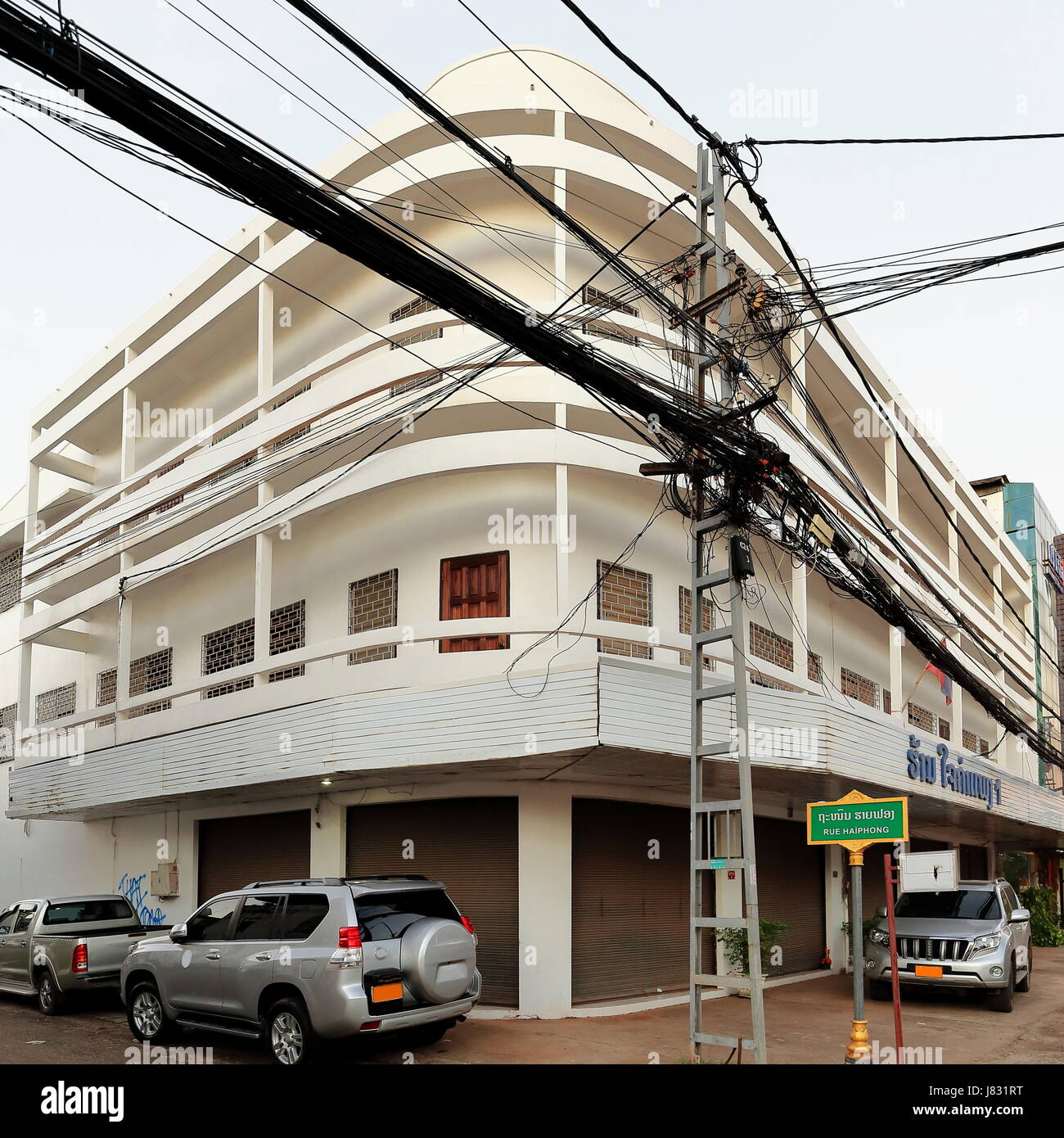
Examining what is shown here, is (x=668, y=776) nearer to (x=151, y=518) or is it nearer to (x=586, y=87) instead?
(x=586, y=87)

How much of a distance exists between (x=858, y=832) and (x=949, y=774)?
985cm

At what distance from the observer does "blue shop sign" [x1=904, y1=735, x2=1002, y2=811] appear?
17750 millimetres

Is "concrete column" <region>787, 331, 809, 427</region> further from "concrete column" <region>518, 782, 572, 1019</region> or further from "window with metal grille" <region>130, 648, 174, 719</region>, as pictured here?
"window with metal grille" <region>130, 648, 174, 719</region>

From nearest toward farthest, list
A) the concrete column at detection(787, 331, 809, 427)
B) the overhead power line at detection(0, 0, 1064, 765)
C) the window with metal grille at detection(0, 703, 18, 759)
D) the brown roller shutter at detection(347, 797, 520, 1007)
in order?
the overhead power line at detection(0, 0, 1064, 765)
the brown roller shutter at detection(347, 797, 520, 1007)
the concrete column at detection(787, 331, 809, 427)
the window with metal grille at detection(0, 703, 18, 759)

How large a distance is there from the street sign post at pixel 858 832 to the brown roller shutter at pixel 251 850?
8360 millimetres

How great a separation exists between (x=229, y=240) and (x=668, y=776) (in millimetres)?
11960

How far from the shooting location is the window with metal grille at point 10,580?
1117 inches

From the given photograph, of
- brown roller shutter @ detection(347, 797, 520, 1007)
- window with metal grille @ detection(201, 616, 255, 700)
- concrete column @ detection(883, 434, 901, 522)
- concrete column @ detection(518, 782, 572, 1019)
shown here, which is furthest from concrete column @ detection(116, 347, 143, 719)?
concrete column @ detection(883, 434, 901, 522)

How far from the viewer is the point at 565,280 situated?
52.6ft

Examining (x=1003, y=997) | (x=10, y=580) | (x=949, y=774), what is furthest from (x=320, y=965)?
(x=10, y=580)

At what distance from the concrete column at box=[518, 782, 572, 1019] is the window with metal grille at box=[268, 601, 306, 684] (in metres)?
5.12

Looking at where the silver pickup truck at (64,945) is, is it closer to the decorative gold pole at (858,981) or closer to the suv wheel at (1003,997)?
the decorative gold pole at (858,981)

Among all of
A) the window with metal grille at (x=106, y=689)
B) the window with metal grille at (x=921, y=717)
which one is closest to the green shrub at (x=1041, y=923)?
the window with metal grille at (x=921, y=717)

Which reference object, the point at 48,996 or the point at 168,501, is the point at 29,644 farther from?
the point at 48,996
